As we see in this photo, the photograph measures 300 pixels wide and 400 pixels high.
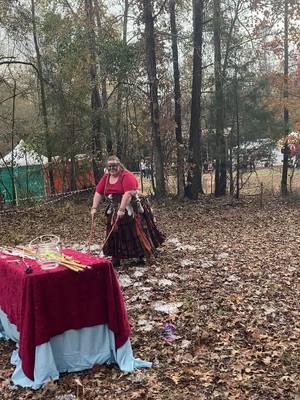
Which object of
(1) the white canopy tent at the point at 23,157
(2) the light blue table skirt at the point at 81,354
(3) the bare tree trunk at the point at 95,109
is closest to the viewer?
(2) the light blue table skirt at the point at 81,354

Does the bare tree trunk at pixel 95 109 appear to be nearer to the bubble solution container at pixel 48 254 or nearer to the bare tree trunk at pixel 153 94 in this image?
the bare tree trunk at pixel 153 94

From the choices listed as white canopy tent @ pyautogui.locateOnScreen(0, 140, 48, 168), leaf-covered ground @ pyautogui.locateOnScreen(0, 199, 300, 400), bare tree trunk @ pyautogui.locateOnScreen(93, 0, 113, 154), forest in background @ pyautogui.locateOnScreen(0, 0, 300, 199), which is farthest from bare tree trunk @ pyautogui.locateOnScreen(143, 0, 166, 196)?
leaf-covered ground @ pyautogui.locateOnScreen(0, 199, 300, 400)

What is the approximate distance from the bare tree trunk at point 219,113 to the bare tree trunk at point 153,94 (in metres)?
2.92

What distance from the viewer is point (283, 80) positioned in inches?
666

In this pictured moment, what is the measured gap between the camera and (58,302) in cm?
385

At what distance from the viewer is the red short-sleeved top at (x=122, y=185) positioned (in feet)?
22.0

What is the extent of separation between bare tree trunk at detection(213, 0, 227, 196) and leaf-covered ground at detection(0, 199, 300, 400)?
8000mm

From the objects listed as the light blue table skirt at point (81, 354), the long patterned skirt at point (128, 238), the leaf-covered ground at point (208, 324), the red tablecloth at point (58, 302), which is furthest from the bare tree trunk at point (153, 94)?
the light blue table skirt at point (81, 354)

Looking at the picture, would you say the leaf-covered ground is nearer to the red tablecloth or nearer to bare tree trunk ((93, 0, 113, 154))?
the red tablecloth

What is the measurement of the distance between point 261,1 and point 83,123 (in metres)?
7.73

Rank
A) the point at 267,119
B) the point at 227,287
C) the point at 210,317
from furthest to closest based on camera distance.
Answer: the point at 267,119, the point at 227,287, the point at 210,317

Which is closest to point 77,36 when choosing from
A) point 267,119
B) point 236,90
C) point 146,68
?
point 146,68

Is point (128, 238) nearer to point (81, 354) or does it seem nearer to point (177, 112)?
point (81, 354)

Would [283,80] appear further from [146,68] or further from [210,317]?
[210,317]
